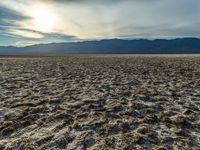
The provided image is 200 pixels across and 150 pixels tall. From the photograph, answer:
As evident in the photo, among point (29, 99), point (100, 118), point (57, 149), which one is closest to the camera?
point (57, 149)

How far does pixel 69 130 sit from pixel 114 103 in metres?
A: 3.70

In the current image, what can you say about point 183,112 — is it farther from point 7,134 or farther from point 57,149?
point 7,134

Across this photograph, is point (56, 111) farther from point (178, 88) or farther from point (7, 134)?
point (178, 88)

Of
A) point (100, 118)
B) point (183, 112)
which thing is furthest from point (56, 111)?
point (183, 112)

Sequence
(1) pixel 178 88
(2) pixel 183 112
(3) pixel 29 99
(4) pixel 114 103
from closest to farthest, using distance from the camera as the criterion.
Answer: (2) pixel 183 112 < (4) pixel 114 103 < (3) pixel 29 99 < (1) pixel 178 88

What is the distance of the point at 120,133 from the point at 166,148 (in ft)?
4.63

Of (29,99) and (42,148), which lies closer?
(42,148)

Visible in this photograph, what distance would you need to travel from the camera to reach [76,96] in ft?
41.3

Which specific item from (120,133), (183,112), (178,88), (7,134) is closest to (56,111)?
(7,134)

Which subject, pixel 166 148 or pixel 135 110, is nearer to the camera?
pixel 166 148

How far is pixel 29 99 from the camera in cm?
1195

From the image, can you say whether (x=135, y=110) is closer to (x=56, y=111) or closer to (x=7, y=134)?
(x=56, y=111)

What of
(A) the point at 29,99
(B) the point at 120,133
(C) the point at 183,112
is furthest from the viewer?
(A) the point at 29,99

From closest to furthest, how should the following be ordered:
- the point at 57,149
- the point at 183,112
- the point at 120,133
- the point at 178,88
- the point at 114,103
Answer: the point at 57,149 → the point at 120,133 → the point at 183,112 → the point at 114,103 → the point at 178,88
